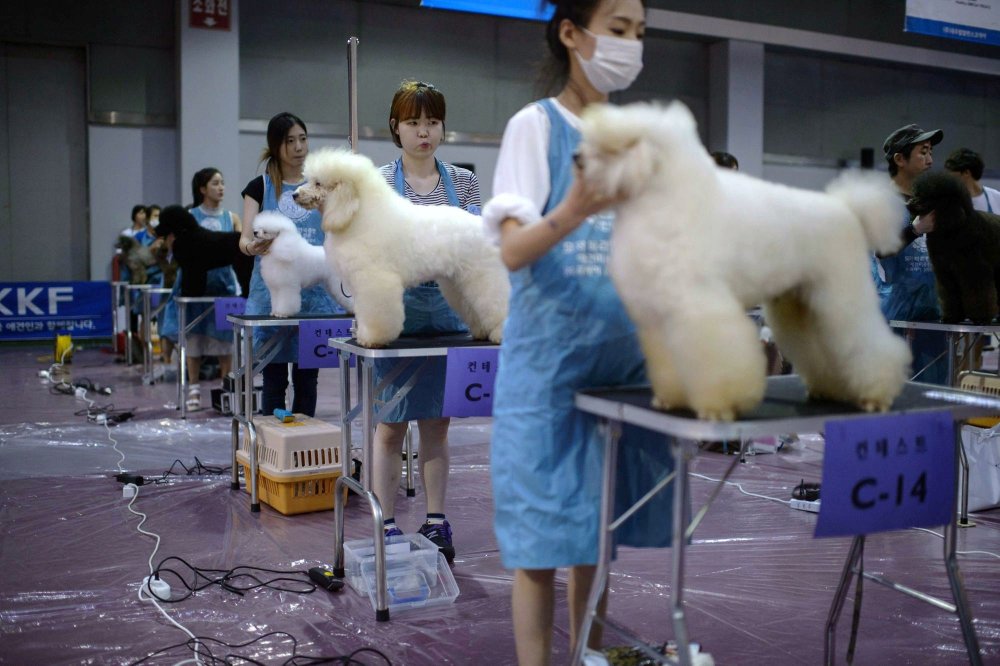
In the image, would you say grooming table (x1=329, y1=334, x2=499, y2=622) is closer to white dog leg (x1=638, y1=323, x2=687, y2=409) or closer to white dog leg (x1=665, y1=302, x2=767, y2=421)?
white dog leg (x1=638, y1=323, x2=687, y2=409)

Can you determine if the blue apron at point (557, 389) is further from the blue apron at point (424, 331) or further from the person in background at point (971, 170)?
the person in background at point (971, 170)

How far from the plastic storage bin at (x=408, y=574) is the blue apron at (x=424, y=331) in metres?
→ 0.38

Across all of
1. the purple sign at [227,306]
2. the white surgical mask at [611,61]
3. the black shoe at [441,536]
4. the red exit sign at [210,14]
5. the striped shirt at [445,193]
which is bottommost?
the black shoe at [441,536]

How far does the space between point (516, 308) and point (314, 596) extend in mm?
1472

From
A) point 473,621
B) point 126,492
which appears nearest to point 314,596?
point 473,621

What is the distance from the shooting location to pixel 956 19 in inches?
291

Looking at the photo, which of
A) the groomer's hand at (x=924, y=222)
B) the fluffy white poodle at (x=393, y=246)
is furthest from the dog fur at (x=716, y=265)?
the groomer's hand at (x=924, y=222)

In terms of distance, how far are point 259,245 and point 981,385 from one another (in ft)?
9.71

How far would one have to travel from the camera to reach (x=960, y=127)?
13945mm

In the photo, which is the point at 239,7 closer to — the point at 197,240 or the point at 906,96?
the point at 197,240

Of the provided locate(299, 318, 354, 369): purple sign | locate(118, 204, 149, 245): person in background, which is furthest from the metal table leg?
locate(118, 204, 149, 245): person in background

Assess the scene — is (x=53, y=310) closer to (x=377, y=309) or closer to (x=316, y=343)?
(x=316, y=343)

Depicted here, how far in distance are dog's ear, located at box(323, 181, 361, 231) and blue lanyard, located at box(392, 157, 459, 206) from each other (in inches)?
12.1

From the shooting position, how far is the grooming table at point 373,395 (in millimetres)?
2434
